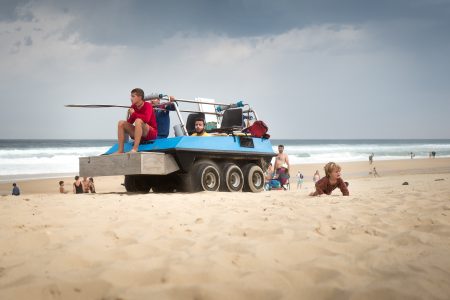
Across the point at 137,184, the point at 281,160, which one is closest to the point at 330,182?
the point at 137,184

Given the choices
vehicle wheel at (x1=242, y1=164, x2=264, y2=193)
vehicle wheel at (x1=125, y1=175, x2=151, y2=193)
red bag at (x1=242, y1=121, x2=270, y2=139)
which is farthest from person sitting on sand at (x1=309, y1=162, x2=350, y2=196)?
vehicle wheel at (x1=125, y1=175, x2=151, y2=193)

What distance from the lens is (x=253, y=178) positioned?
34.6 feet

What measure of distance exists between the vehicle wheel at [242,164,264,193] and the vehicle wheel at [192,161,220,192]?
1157 millimetres

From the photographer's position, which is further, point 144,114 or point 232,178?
point 232,178

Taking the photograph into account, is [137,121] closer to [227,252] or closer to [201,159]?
[201,159]

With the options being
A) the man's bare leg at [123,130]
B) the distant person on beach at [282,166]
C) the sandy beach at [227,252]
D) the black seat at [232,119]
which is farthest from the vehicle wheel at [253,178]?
the sandy beach at [227,252]

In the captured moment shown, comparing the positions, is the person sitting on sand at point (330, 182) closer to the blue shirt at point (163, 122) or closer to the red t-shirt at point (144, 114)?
the red t-shirt at point (144, 114)

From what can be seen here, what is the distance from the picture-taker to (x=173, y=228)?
14.5 feet

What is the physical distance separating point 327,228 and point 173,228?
160 cm

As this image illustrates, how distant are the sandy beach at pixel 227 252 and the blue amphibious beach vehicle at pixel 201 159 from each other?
8.06 ft

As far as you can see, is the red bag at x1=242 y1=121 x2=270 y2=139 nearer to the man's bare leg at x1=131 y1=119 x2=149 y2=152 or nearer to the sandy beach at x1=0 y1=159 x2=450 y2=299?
the man's bare leg at x1=131 y1=119 x2=149 y2=152

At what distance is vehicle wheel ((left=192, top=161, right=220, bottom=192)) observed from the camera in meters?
8.89

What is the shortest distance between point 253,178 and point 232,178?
2.64ft

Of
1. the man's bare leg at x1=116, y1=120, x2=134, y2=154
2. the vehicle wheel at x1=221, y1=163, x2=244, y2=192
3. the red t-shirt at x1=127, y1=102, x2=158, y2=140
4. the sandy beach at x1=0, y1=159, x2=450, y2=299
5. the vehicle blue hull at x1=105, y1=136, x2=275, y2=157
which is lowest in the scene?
the sandy beach at x1=0, y1=159, x2=450, y2=299
